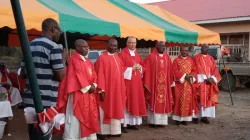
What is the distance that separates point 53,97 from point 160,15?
6.09 m

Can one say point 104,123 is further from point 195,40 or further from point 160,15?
point 160,15

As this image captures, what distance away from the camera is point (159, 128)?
6.75 metres

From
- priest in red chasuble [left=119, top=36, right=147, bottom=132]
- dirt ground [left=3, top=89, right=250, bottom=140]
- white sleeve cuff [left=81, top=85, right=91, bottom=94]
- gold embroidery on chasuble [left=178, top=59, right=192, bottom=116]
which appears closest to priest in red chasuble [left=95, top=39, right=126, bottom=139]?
dirt ground [left=3, top=89, right=250, bottom=140]

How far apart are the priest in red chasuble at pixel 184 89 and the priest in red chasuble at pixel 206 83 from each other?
172 millimetres

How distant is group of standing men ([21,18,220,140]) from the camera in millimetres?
4711

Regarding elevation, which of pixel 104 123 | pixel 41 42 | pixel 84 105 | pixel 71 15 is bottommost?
pixel 104 123

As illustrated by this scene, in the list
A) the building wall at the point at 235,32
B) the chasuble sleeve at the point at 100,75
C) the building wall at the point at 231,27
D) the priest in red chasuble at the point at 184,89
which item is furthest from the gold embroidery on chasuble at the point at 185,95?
the building wall at the point at 231,27

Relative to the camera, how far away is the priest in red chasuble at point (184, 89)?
6910mm

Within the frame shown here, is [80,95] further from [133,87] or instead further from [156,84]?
[156,84]

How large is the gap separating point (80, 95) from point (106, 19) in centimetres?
179

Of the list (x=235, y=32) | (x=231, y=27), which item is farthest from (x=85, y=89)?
(x=231, y=27)

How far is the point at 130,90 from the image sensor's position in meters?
6.31

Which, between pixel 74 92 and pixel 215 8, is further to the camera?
pixel 215 8

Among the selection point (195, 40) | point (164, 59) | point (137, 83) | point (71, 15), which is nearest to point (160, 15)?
point (195, 40)
